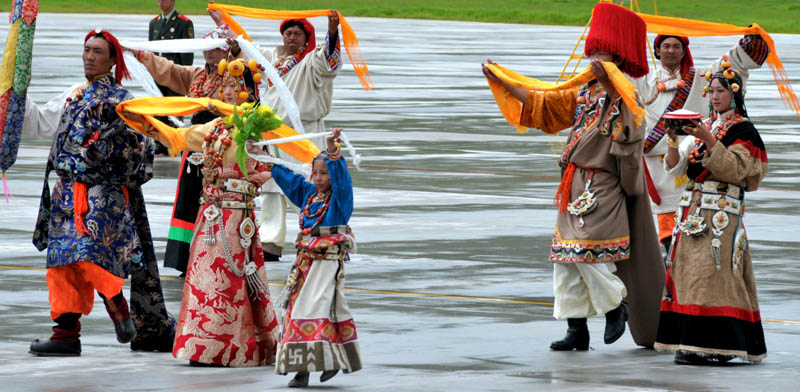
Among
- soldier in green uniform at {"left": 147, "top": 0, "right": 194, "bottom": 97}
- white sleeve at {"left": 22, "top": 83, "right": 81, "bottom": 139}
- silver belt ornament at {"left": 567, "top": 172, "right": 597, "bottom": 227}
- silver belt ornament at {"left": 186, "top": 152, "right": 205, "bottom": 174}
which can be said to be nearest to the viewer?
silver belt ornament at {"left": 567, "top": 172, "right": 597, "bottom": 227}

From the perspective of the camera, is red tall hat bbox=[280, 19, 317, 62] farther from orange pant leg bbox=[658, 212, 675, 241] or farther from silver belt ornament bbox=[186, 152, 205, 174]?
orange pant leg bbox=[658, 212, 675, 241]

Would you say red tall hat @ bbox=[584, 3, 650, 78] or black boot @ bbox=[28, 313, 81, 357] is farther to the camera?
red tall hat @ bbox=[584, 3, 650, 78]

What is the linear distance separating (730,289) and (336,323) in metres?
2.22

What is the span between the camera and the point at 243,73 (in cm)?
945

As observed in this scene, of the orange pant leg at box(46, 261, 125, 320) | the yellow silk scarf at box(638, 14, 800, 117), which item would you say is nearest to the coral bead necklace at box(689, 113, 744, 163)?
the yellow silk scarf at box(638, 14, 800, 117)

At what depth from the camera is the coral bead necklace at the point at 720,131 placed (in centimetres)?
896

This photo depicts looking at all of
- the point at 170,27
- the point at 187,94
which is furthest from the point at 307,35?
the point at 170,27

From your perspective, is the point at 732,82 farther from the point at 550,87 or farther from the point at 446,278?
the point at 446,278

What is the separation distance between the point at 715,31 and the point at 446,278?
2.73m

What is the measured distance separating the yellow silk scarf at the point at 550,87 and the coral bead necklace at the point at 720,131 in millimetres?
341

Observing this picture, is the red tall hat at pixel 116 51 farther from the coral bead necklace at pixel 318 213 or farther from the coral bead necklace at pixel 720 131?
the coral bead necklace at pixel 720 131

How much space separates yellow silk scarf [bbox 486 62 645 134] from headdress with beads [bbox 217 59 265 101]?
1.35 metres

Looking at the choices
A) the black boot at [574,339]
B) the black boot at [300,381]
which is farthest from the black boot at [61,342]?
the black boot at [574,339]

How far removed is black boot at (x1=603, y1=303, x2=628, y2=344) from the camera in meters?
9.16
